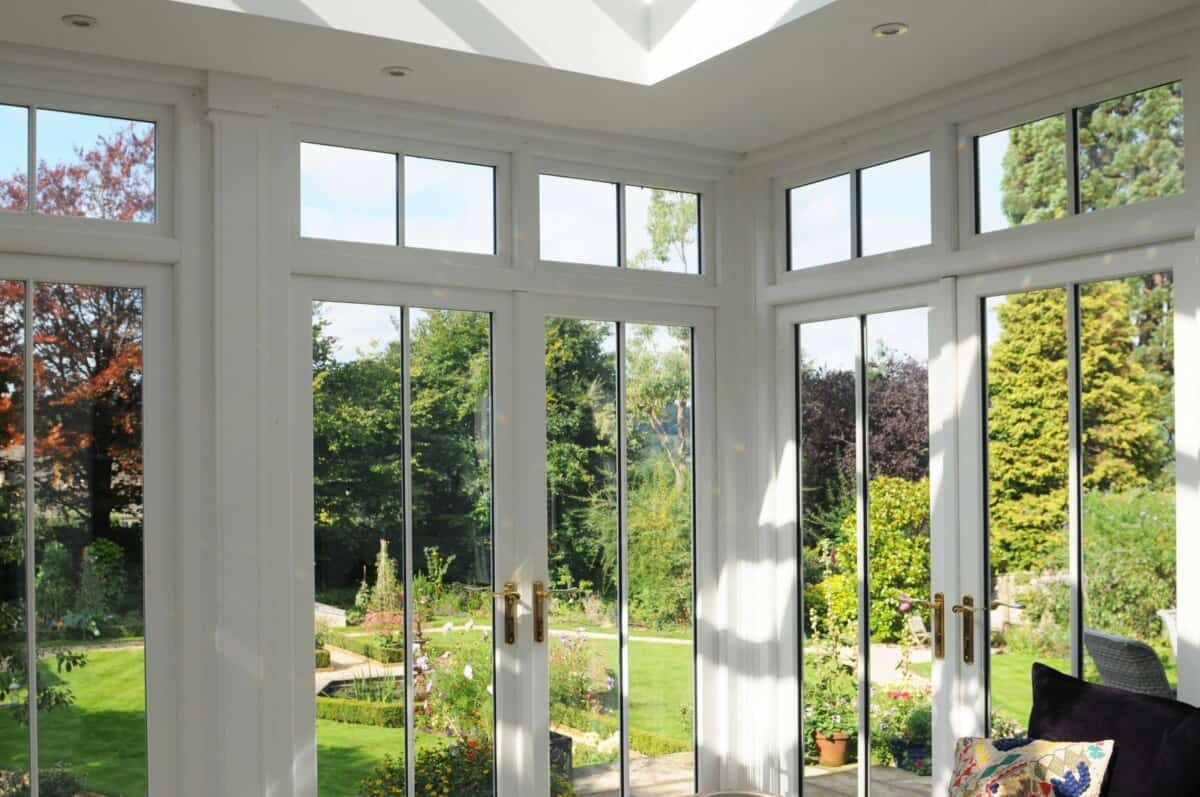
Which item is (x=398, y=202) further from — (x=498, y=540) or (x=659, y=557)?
(x=659, y=557)

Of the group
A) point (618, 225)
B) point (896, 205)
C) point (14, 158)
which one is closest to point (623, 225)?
point (618, 225)

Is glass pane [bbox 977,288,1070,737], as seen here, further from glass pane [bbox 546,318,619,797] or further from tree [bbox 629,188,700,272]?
glass pane [bbox 546,318,619,797]

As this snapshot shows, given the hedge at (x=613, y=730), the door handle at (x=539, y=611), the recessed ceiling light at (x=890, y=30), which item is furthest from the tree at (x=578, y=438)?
the recessed ceiling light at (x=890, y=30)

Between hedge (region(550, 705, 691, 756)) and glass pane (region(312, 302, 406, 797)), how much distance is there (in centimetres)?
63

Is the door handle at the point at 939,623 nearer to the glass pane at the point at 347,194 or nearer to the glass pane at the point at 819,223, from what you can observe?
the glass pane at the point at 819,223

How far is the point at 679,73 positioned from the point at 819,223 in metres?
1.05

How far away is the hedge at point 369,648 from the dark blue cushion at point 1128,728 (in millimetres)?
1989

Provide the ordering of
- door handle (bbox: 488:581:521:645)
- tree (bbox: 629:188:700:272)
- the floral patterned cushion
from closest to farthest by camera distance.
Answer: the floral patterned cushion, door handle (bbox: 488:581:521:645), tree (bbox: 629:188:700:272)

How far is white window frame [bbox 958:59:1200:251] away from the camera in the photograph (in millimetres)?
3121

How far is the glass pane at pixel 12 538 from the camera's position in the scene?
3279mm

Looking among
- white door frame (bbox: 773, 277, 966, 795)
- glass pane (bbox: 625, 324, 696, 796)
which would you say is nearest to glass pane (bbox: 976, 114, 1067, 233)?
white door frame (bbox: 773, 277, 966, 795)

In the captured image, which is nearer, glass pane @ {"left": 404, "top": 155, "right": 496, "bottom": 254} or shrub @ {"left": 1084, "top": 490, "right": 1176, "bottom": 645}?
shrub @ {"left": 1084, "top": 490, "right": 1176, "bottom": 645}

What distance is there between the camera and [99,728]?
3.38 metres

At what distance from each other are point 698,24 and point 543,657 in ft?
7.23
